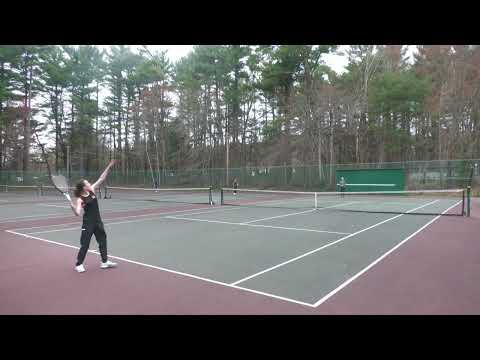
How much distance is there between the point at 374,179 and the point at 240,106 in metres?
21.3

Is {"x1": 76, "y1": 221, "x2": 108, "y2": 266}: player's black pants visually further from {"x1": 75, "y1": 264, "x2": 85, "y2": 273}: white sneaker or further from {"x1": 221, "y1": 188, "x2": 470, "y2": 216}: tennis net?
{"x1": 221, "y1": 188, "x2": 470, "y2": 216}: tennis net

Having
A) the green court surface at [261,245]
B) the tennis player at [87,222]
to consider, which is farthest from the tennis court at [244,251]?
the tennis player at [87,222]

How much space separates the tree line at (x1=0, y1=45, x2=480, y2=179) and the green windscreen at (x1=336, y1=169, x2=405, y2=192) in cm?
502

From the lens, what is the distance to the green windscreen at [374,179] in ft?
81.1

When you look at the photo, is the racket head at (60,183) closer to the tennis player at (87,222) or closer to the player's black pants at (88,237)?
the tennis player at (87,222)

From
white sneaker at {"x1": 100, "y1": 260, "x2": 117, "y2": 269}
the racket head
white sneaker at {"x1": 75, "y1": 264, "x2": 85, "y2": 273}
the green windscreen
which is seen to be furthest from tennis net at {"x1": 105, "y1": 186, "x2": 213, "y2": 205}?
the green windscreen

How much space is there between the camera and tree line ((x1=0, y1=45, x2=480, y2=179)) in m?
31.2

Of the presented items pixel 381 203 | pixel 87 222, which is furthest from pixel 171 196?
pixel 87 222

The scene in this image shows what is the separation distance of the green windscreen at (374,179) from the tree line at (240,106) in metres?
5.02

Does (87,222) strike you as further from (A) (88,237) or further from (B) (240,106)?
(B) (240,106)

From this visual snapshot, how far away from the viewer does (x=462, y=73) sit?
2872 cm

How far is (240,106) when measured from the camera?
4162 cm
